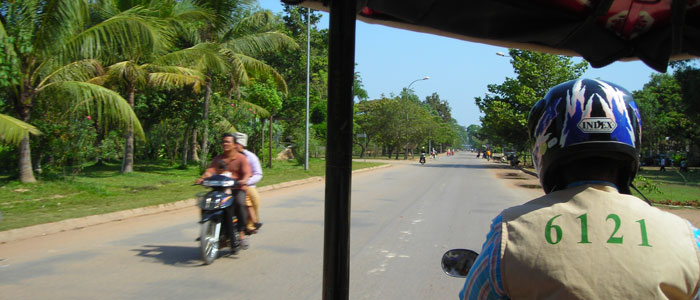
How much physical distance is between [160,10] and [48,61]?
3938mm

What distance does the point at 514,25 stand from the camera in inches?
87.0

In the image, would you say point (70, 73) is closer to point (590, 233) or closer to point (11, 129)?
point (11, 129)

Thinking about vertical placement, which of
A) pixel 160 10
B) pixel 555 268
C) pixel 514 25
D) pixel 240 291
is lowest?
pixel 240 291

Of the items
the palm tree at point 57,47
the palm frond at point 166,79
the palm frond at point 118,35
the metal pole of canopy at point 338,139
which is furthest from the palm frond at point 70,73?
the metal pole of canopy at point 338,139

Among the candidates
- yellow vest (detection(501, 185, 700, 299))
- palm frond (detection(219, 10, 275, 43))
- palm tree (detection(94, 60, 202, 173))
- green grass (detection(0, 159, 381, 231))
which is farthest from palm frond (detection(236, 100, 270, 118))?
yellow vest (detection(501, 185, 700, 299))

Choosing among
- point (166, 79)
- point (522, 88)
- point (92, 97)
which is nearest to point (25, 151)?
point (92, 97)

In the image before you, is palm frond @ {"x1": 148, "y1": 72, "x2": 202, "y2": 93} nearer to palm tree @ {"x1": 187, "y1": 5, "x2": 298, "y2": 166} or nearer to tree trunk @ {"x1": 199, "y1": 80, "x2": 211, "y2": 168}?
palm tree @ {"x1": 187, "y1": 5, "x2": 298, "y2": 166}

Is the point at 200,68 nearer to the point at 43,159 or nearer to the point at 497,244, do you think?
the point at 43,159

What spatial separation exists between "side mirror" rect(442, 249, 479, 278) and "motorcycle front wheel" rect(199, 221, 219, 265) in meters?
4.47

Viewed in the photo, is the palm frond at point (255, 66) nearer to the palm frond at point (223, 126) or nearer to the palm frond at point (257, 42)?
the palm frond at point (257, 42)

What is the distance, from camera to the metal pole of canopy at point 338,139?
1.72 meters

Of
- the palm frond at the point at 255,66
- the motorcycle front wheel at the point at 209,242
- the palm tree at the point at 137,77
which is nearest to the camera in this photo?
the motorcycle front wheel at the point at 209,242

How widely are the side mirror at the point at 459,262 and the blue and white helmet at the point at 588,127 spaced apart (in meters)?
0.36

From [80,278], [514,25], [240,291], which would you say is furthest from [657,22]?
[80,278]
